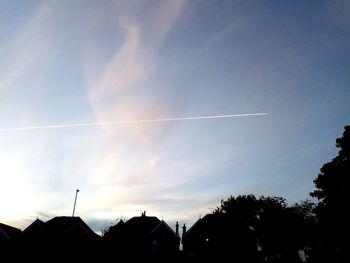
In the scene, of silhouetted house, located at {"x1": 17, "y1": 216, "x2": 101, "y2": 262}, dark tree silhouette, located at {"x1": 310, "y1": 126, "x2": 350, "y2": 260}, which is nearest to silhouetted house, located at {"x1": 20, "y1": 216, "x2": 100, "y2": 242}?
silhouetted house, located at {"x1": 17, "y1": 216, "x2": 101, "y2": 262}

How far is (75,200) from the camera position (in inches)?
2170

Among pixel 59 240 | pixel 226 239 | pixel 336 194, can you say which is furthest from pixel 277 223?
pixel 59 240

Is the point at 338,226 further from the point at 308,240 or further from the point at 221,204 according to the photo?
the point at 221,204

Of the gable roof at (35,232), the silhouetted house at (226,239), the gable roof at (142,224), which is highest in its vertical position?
the gable roof at (142,224)

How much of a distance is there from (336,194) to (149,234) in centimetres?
3145

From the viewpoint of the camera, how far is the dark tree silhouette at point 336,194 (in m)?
36.1

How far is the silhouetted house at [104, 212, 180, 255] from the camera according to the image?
4941cm

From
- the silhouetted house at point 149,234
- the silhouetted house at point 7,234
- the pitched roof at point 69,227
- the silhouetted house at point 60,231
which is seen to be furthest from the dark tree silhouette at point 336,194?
the silhouetted house at point 7,234

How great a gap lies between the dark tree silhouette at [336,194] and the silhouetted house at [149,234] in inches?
979

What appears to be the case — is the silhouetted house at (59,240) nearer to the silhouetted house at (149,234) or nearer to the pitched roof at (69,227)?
the pitched roof at (69,227)

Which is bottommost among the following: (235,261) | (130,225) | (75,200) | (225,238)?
(235,261)

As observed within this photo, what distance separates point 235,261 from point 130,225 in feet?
99.2

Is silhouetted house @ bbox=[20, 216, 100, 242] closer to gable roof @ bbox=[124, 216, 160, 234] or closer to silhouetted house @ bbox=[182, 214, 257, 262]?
gable roof @ bbox=[124, 216, 160, 234]

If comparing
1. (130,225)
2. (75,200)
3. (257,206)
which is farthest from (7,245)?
(257,206)
